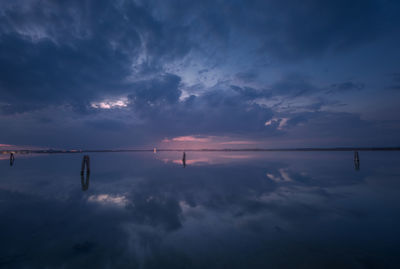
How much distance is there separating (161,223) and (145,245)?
225 cm

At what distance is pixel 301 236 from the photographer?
25.6 ft

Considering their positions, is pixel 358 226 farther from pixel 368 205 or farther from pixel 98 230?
pixel 98 230

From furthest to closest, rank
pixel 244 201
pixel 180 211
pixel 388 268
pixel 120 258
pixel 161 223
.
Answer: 1. pixel 244 201
2. pixel 180 211
3. pixel 161 223
4. pixel 120 258
5. pixel 388 268

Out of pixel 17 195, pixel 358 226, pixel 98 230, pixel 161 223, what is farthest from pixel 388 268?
pixel 17 195

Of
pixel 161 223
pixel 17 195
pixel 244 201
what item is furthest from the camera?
pixel 17 195

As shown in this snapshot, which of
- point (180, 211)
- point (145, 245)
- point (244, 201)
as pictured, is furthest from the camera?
point (244, 201)

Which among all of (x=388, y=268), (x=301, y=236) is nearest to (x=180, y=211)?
(x=301, y=236)

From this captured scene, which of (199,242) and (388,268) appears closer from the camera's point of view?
(388,268)

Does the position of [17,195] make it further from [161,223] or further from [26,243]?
[161,223]

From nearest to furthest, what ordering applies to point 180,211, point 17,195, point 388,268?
1. point 388,268
2. point 180,211
3. point 17,195

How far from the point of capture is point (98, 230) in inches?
353

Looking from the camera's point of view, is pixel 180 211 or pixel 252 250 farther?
pixel 180 211

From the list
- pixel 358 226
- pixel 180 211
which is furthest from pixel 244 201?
pixel 358 226

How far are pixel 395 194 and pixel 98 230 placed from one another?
73.9 feet
